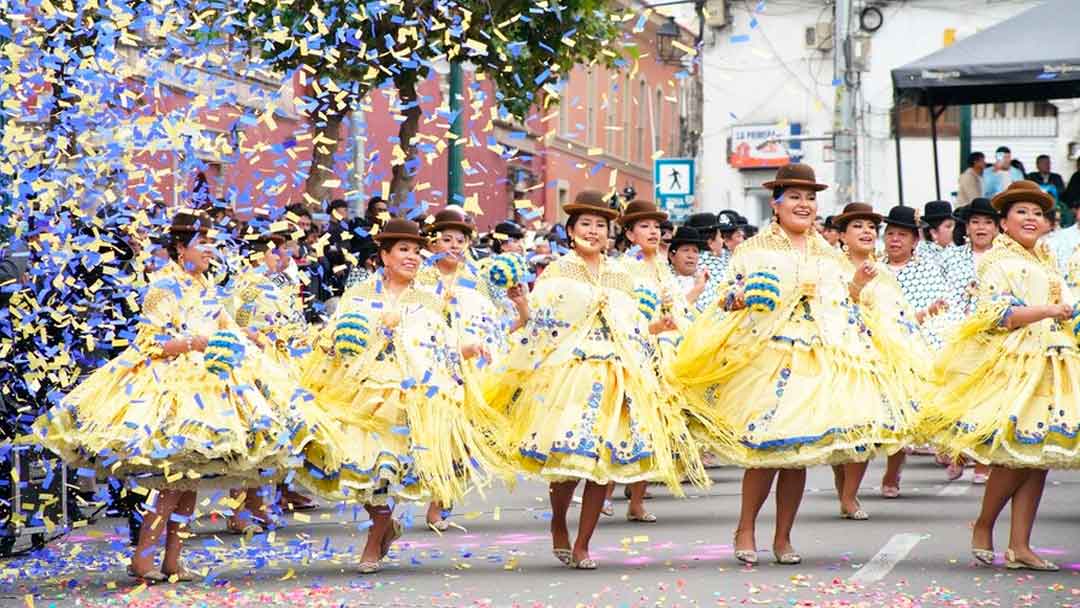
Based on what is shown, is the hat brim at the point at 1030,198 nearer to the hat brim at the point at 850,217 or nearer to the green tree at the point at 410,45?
the hat brim at the point at 850,217

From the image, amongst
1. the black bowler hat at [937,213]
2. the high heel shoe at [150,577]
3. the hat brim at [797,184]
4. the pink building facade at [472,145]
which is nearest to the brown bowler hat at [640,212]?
the pink building facade at [472,145]

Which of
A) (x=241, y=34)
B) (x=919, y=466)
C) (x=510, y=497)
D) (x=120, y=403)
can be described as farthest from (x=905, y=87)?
(x=120, y=403)

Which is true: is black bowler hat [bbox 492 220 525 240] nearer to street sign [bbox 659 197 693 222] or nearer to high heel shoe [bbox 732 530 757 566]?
high heel shoe [bbox 732 530 757 566]

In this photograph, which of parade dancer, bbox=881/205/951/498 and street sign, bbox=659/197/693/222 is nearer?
parade dancer, bbox=881/205/951/498

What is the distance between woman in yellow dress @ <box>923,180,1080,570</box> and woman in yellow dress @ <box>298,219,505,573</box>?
8.00 feet

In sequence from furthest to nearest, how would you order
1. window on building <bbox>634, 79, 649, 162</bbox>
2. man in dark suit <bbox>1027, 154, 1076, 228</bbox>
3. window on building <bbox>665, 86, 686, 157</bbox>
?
window on building <bbox>634, 79, 649, 162</bbox> → window on building <bbox>665, 86, 686, 157</bbox> → man in dark suit <bbox>1027, 154, 1076, 228</bbox>

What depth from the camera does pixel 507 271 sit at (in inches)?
376

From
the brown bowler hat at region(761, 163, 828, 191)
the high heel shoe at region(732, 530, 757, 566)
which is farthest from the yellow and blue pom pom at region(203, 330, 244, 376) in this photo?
the brown bowler hat at region(761, 163, 828, 191)

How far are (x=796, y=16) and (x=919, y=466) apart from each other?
2631 cm

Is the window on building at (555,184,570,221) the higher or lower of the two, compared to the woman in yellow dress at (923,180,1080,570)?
higher

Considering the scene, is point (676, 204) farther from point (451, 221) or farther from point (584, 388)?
point (584, 388)

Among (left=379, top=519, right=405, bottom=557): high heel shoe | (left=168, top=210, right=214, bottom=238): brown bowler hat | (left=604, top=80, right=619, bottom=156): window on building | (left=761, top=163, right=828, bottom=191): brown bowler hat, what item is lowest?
(left=379, top=519, right=405, bottom=557): high heel shoe

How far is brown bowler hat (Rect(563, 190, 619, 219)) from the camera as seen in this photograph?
984 cm

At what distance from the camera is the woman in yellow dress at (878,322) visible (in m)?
11.6
